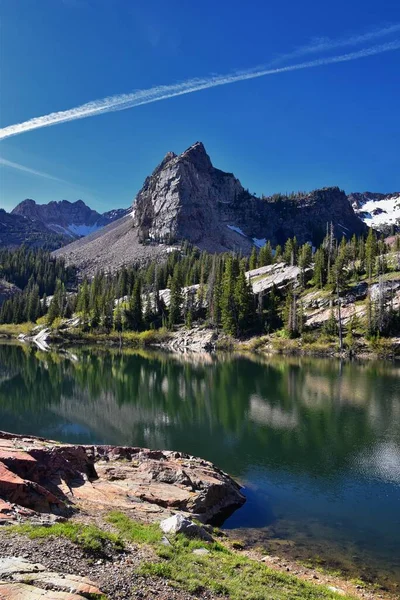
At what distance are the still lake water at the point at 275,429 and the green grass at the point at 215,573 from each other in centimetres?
411

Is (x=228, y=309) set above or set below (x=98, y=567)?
above

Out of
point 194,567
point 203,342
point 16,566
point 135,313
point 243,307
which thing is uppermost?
point 243,307

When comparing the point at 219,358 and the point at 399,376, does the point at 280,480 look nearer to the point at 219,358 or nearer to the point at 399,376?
the point at 399,376

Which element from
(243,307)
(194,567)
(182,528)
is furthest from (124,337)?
(194,567)

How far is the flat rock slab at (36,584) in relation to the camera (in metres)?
7.27

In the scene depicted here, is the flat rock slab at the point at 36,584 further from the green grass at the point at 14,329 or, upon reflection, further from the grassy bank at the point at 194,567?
the green grass at the point at 14,329

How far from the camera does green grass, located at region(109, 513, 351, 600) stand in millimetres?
10008

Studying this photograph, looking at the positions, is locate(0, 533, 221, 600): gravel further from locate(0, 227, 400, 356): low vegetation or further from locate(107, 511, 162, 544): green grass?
locate(0, 227, 400, 356): low vegetation

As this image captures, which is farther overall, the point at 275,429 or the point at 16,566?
the point at 275,429

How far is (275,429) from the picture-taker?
113 ft

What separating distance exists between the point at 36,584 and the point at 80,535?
347cm

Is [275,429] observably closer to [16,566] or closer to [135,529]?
[135,529]

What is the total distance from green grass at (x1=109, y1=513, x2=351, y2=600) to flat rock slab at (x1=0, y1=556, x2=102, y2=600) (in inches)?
84.3

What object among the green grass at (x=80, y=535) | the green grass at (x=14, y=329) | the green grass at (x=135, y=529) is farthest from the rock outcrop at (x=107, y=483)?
the green grass at (x=14, y=329)
